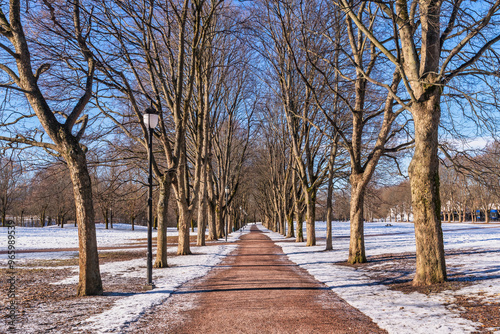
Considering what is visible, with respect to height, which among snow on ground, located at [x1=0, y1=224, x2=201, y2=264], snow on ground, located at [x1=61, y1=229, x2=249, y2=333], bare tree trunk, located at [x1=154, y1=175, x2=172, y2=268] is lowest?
snow on ground, located at [x1=0, y1=224, x2=201, y2=264]

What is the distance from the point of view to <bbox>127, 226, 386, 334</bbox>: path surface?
496 cm

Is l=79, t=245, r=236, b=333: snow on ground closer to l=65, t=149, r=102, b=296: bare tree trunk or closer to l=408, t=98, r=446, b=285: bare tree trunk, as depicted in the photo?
l=65, t=149, r=102, b=296: bare tree trunk

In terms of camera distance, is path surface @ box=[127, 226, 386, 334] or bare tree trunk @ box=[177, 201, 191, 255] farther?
bare tree trunk @ box=[177, 201, 191, 255]

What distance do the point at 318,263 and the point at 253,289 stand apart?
5235 mm

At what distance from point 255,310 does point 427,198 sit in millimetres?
4466

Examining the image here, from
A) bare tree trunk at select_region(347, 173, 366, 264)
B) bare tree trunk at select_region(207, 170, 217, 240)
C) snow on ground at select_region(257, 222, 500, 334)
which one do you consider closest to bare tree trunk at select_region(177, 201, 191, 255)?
snow on ground at select_region(257, 222, 500, 334)

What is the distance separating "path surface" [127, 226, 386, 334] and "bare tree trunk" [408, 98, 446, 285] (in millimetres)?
2188

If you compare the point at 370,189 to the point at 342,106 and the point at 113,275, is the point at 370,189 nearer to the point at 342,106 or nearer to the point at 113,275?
the point at 342,106

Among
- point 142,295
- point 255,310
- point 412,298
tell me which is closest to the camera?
point 255,310

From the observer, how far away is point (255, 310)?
594 centimetres

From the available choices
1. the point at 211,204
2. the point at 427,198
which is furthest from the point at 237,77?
the point at 427,198

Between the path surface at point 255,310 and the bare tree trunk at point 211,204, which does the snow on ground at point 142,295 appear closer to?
the path surface at point 255,310

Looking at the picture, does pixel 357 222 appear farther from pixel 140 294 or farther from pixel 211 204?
pixel 211 204

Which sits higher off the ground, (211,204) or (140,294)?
(211,204)
